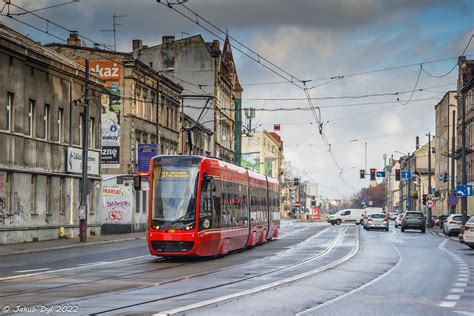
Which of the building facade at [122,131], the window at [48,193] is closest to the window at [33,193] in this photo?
the window at [48,193]

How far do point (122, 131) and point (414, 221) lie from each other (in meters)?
22.7

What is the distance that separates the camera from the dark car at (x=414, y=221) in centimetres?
6663

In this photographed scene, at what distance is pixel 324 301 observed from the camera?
607 inches

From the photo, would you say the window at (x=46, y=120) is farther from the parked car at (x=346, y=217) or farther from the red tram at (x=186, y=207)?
the parked car at (x=346, y=217)

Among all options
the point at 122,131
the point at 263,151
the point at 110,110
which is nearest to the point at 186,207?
the point at 110,110

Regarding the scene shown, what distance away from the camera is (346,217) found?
10119cm

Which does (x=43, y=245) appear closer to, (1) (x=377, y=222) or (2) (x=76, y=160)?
(2) (x=76, y=160)

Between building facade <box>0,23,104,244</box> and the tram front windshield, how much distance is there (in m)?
13.5

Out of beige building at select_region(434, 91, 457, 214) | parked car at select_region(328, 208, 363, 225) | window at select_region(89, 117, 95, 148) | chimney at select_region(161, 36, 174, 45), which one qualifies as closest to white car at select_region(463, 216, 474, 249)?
window at select_region(89, 117, 95, 148)

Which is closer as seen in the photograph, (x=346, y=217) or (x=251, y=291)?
(x=251, y=291)

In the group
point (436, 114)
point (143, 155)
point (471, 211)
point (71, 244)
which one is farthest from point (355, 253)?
point (436, 114)

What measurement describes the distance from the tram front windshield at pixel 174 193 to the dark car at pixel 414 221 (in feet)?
138

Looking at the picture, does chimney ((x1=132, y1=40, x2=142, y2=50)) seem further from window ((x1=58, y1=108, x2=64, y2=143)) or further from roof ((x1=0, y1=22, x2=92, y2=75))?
window ((x1=58, y1=108, x2=64, y2=143))

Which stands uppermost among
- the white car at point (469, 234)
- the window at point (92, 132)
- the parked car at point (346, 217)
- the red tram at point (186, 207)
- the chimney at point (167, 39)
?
the chimney at point (167, 39)
